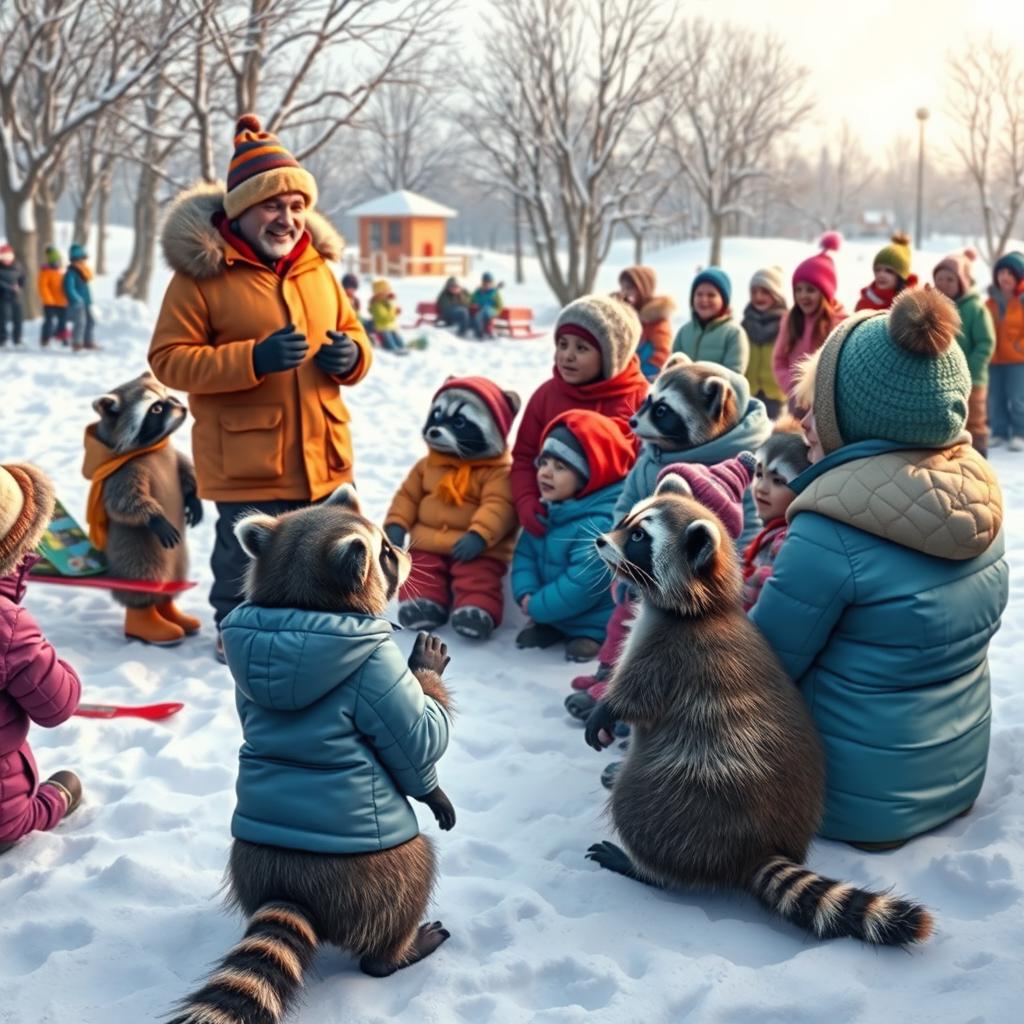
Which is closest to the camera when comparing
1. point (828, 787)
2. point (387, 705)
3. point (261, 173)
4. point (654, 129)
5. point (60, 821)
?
point (387, 705)

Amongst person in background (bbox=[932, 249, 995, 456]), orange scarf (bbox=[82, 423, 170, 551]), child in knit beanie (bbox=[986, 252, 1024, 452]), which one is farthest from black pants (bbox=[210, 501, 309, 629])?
child in knit beanie (bbox=[986, 252, 1024, 452])

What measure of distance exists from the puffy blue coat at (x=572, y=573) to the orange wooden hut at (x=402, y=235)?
3287cm

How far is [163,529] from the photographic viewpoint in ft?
17.0

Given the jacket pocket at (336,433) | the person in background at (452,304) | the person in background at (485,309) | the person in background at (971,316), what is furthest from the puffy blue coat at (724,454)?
the person in background at (452,304)

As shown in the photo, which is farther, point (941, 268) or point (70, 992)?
point (941, 268)

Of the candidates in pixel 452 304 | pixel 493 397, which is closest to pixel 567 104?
pixel 452 304

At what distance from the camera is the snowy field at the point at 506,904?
2.64 meters

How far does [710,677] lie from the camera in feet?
9.86

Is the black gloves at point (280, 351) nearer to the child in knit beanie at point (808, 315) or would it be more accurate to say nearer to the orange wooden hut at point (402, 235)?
the child in knit beanie at point (808, 315)

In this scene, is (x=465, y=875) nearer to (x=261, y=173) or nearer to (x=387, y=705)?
(x=387, y=705)

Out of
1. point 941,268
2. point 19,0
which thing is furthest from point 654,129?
point 941,268

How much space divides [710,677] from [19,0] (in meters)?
17.4

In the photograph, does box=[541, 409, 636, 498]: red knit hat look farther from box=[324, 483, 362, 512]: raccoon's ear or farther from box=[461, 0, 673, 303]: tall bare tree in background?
box=[461, 0, 673, 303]: tall bare tree in background

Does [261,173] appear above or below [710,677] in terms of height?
above
